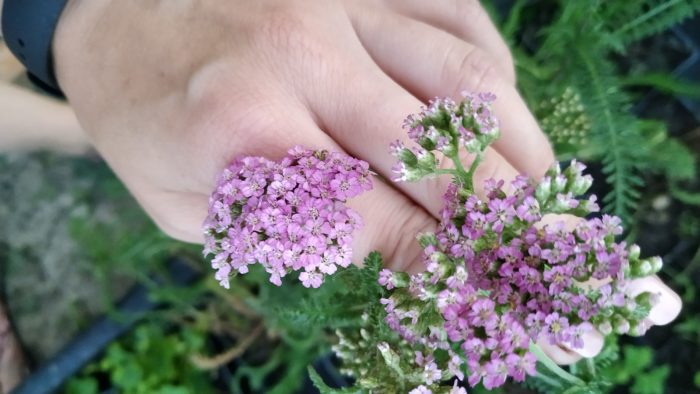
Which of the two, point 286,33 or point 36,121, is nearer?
point 286,33

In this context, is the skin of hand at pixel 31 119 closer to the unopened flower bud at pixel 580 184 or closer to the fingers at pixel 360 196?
the fingers at pixel 360 196

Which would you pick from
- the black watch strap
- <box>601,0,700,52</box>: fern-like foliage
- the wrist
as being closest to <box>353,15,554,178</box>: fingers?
<box>601,0,700,52</box>: fern-like foliage

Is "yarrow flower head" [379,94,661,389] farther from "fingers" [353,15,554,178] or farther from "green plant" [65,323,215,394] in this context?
"green plant" [65,323,215,394]

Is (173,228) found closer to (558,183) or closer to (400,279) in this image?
(400,279)

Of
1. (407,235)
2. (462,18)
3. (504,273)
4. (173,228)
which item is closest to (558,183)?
(504,273)

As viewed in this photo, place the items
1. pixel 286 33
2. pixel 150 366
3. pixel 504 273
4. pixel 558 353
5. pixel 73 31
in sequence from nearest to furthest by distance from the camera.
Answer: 1. pixel 504 273
2. pixel 558 353
3. pixel 286 33
4. pixel 73 31
5. pixel 150 366

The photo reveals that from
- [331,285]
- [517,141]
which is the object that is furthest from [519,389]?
[517,141]

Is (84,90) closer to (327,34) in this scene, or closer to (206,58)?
(206,58)
